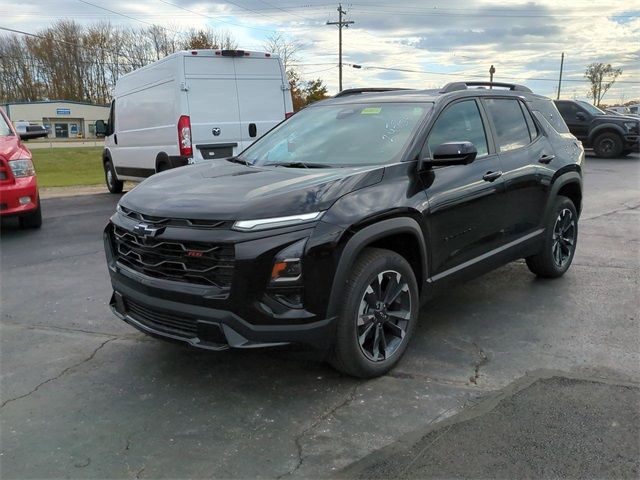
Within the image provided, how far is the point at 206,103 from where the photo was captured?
9289 mm

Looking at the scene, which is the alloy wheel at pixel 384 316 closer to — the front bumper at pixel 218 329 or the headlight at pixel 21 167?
the front bumper at pixel 218 329

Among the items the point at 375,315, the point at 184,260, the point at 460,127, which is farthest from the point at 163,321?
the point at 460,127

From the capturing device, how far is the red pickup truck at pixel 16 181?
7.40 meters

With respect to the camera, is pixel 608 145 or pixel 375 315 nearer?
pixel 375 315

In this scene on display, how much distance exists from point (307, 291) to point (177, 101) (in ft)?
23.0

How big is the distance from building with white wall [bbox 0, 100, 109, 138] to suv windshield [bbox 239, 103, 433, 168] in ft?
217

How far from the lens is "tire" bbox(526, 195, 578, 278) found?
5.23m

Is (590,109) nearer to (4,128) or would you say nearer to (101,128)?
(101,128)

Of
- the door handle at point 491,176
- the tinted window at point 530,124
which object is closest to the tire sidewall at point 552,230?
the tinted window at point 530,124

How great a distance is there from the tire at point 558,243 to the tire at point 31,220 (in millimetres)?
6772

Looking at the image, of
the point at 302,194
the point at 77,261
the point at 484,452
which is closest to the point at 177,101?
the point at 77,261

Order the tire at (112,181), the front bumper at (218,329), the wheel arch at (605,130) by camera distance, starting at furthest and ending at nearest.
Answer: the wheel arch at (605,130) → the tire at (112,181) → the front bumper at (218,329)

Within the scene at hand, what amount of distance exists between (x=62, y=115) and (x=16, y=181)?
7250 cm

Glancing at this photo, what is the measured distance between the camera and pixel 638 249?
6.84 metres
